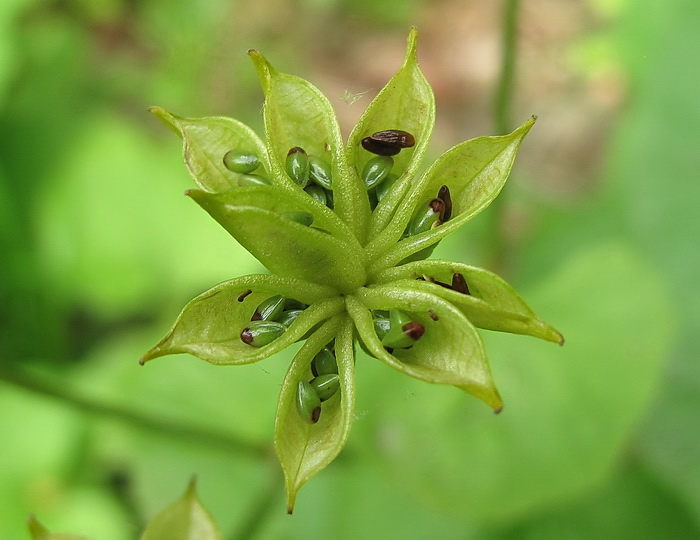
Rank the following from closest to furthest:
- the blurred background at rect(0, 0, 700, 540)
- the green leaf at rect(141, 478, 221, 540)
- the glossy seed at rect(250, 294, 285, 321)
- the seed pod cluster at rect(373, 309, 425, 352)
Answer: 1. the seed pod cluster at rect(373, 309, 425, 352)
2. the glossy seed at rect(250, 294, 285, 321)
3. the green leaf at rect(141, 478, 221, 540)
4. the blurred background at rect(0, 0, 700, 540)

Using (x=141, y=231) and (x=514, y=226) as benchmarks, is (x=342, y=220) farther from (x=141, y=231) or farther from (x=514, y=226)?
(x=514, y=226)

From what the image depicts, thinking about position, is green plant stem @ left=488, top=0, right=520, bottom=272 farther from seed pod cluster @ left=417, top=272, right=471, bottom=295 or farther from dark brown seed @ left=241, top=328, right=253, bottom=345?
dark brown seed @ left=241, top=328, right=253, bottom=345

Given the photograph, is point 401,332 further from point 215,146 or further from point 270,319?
point 215,146

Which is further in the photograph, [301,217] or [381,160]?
[381,160]

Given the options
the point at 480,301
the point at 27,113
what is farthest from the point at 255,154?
the point at 27,113

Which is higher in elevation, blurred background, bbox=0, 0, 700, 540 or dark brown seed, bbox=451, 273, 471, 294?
dark brown seed, bbox=451, 273, 471, 294

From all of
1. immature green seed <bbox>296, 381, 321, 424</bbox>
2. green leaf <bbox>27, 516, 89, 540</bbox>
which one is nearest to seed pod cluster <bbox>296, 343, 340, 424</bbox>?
immature green seed <bbox>296, 381, 321, 424</bbox>

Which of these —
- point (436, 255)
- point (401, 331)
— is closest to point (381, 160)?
point (401, 331)
